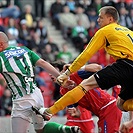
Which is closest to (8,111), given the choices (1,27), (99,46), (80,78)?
(1,27)

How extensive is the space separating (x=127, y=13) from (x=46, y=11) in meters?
2.58

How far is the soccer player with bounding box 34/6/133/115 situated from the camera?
32.4 ft

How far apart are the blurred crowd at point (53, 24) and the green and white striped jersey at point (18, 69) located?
6505mm

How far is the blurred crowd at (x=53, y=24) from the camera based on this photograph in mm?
19177

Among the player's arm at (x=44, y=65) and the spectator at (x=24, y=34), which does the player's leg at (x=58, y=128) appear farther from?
the spectator at (x=24, y=34)

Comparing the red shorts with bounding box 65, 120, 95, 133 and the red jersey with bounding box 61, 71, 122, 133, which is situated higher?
the red jersey with bounding box 61, 71, 122, 133

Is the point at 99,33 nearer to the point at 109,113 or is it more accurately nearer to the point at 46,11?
the point at 109,113

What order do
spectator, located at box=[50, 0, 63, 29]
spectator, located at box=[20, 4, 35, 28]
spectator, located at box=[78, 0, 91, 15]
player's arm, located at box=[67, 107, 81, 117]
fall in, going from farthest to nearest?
spectator, located at box=[78, 0, 91, 15], spectator, located at box=[50, 0, 63, 29], spectator, located at box=[20, 4, 35, 28], player's arm, located at box=[67, 107, 81, 117]

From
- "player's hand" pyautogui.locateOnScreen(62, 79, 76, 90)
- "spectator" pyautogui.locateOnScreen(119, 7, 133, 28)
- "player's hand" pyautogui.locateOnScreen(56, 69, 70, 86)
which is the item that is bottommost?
"spectator" pyautogui.locateOnScreen(119, 7, 133, 28)

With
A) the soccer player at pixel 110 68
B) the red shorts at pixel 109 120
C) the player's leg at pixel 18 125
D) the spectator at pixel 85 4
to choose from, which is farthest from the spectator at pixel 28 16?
the soccer player at pixel 110 68

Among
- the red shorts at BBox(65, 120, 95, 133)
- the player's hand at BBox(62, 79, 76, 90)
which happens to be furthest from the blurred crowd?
the player's hand at BBox(62, 79, 76, 90)

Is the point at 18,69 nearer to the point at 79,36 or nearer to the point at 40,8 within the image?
the point at 79,36

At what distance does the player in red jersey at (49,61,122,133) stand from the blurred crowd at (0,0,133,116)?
6.01m

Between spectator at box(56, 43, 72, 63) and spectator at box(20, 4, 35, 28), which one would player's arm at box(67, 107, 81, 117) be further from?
spectator at box(20, 4, 35, 28)
